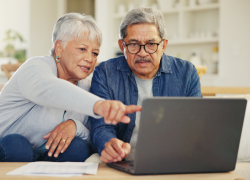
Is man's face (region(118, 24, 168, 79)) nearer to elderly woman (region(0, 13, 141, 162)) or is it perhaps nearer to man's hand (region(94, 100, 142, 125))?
elderly woman (region(0, 13, 141, 162))

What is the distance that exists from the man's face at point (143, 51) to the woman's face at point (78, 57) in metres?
0.18

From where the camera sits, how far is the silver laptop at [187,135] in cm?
76

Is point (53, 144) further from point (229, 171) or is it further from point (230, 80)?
point (230, 80)

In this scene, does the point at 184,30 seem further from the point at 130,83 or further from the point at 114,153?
the point at 114,153

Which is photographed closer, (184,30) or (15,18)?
(184,30)

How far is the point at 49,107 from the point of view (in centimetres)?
113

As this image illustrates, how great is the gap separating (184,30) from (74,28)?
115 inches

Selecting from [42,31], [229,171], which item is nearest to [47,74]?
[229,171]

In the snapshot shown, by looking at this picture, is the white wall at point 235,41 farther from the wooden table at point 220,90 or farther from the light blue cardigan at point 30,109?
the light blue cardigan at point 30,109

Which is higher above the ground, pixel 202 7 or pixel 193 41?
pixel 202 7

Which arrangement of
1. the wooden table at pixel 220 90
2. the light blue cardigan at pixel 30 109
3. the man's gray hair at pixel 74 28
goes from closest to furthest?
1. the light blue cardigan at pixel 30 109
2. the man's gray hair at pixel 74 28
3. the wooden table at pixel 220 90

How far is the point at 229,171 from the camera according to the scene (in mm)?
884

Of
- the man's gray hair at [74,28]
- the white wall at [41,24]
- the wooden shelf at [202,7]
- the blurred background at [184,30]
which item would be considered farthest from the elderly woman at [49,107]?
the white wall at [41,24]

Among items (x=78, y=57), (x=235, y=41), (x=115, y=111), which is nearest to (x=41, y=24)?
(x=235, y=41)
